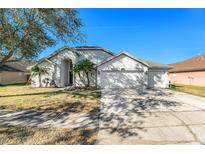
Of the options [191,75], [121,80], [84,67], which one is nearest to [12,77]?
[84,67]

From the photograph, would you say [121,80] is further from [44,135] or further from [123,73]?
[44,135]

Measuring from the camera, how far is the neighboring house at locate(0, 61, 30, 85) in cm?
2600

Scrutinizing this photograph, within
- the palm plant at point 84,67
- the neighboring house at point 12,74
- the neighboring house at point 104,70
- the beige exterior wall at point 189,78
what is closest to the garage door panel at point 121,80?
the neighboring house at point 104,70

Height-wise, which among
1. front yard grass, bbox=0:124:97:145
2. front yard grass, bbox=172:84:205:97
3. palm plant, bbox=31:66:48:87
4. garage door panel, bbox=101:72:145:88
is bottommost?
front yard grass, bbox=0:124:97:145

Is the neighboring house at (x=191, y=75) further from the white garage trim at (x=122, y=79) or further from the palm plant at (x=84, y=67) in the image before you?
the palm plant at (x=84, y=67)

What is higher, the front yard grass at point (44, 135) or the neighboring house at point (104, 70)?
the neighboring house at point (104, 70)

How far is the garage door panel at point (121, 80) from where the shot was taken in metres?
18.0

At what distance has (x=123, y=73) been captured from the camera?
18172 mm

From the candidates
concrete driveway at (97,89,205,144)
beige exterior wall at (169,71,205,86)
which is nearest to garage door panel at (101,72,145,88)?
A: concrete driveway at (97,89,205,144)

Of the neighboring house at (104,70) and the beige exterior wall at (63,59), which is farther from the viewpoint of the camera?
the beige exterior wall at (63,59)

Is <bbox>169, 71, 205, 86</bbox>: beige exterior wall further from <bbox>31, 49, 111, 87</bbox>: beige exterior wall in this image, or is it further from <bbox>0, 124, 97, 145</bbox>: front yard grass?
<bbox>0, 124, 97, 145</bbox>: front yard grass

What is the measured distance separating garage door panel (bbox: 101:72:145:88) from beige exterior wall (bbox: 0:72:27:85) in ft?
53.5
